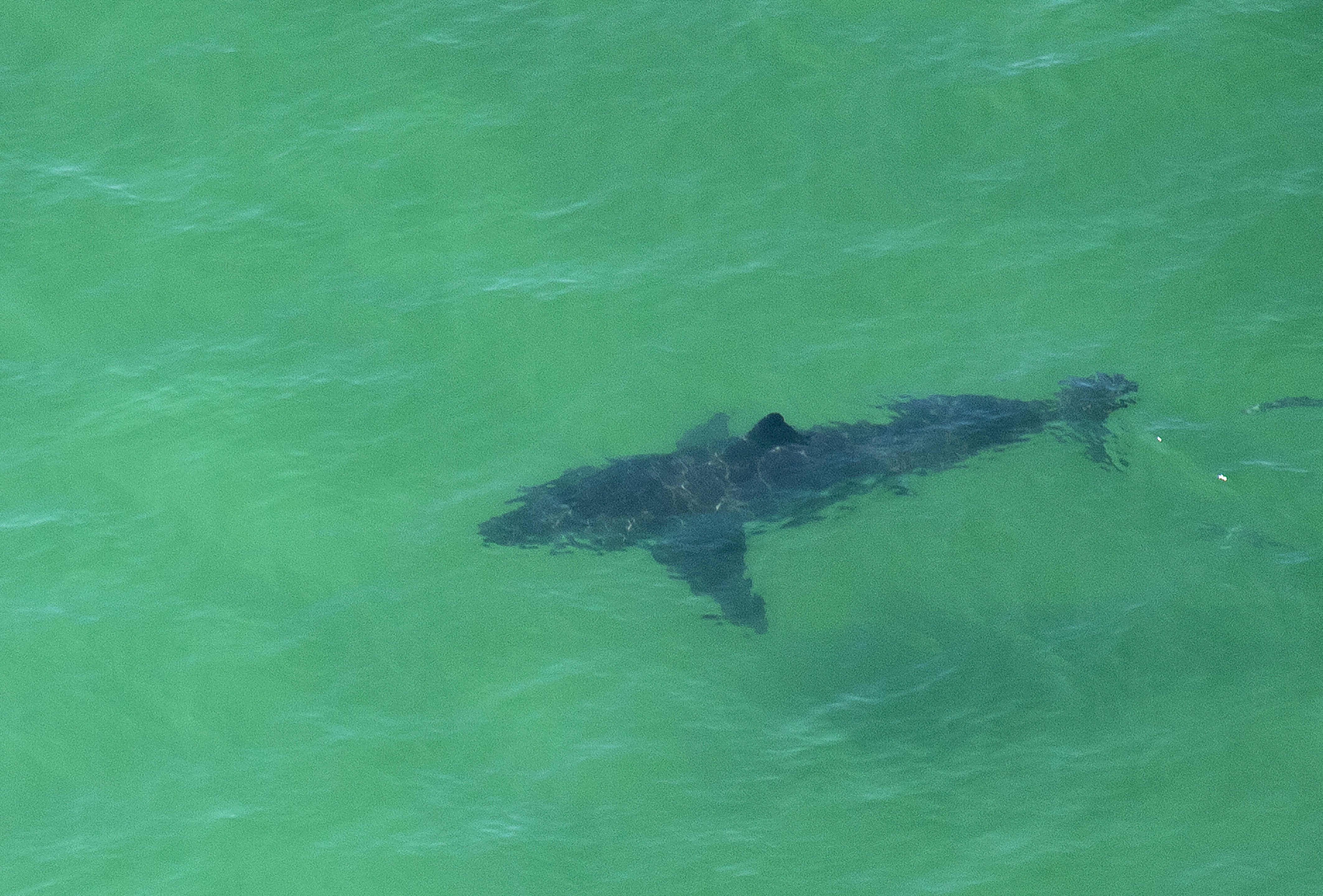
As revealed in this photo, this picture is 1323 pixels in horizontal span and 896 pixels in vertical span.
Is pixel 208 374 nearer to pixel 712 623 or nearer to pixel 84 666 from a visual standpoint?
pixel 84 666

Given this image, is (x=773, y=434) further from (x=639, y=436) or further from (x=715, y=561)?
(x=639, y=436)

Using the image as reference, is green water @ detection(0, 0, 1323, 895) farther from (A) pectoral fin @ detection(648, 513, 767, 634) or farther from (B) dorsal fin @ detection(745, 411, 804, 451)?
(B) dorsal fin @ detection(745, 411, 804, 451)

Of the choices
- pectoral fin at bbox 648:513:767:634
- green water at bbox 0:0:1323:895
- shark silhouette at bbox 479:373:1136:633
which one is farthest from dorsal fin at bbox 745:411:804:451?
pectoral fin at bbox 648:513:767:634

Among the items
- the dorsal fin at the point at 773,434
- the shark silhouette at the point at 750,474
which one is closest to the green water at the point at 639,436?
the shark silhouette at the point at 750,474

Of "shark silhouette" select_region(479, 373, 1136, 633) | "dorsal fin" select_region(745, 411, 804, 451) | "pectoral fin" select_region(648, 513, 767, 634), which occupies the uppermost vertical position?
"dorsal fin" select_region(745, 411, 804, 451)

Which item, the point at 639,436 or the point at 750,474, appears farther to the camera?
the point at 639,436

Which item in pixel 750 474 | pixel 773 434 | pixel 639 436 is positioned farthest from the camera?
pixel 639 436

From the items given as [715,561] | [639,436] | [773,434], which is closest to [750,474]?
[773,434]
